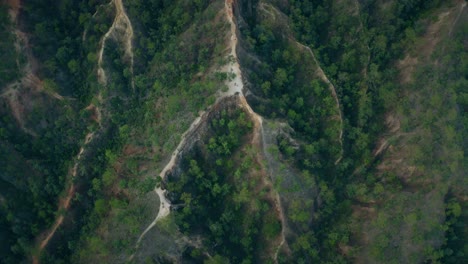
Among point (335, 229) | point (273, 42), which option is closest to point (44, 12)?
point (273, 42)

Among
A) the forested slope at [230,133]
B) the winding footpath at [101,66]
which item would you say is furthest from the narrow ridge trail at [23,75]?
the winding footpath at [101,66]

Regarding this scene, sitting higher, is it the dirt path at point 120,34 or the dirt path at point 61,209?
the dirt path at point 120,34

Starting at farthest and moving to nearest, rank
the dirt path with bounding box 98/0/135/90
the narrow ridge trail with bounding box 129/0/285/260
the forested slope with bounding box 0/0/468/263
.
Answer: the dirt path with bounding box 98/0/135/90, the forested slope with bounding box 0/0/468/263, the narrow ridge trail with bounding box 129/0/285/260

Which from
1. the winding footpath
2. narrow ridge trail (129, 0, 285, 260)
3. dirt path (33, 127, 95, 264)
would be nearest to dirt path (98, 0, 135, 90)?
the winding footpath

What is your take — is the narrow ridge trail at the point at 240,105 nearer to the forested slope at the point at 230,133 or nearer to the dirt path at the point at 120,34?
the forested slope at the point at 230,133

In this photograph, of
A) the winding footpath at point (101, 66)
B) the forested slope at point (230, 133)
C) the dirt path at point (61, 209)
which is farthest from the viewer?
the winding footpath at point (101, 66)

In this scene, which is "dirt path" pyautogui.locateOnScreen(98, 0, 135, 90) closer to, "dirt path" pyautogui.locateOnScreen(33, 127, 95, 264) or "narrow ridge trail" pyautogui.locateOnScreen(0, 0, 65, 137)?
"narrow ridge trail" pyautogui.locateOnScreen(0, 0, 65, 137)

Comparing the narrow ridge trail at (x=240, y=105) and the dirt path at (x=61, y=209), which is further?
the dirt path at (x=61, y=209)
